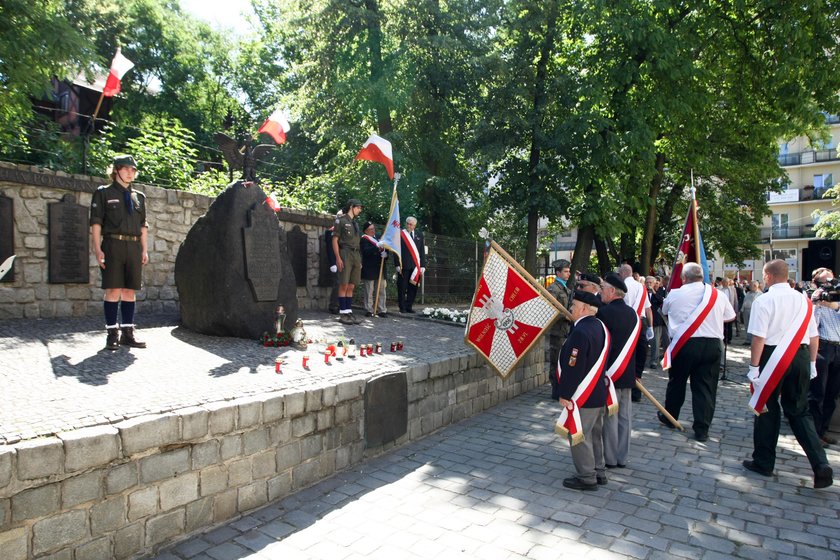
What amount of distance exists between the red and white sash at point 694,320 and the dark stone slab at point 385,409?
11.2ft

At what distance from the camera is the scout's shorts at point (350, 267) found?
10117 mm

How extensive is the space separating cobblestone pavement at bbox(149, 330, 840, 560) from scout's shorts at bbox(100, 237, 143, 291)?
3163mm

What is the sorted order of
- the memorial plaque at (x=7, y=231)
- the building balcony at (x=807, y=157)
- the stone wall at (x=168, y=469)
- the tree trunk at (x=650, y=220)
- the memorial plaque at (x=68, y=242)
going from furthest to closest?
the building balcony at (x=807, y=157)
the tree trunk at (x=650, y=220)
the memorial plaque at (x=68, y=242)
the memorial plaque at (x=7, y=231)
the stone wall at (x=168, y=469)

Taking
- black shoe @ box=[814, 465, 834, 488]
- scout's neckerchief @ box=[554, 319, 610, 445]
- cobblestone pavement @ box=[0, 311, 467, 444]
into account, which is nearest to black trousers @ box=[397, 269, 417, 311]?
cobblestone pavement @ box=[0, 311, 467, 444]

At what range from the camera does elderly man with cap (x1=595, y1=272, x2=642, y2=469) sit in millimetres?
5539

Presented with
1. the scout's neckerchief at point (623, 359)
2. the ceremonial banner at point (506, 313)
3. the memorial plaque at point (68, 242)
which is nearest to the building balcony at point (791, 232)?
the ceremonial banner at point (506, 313)

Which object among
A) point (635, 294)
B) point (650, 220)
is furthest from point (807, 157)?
point (635, 294)

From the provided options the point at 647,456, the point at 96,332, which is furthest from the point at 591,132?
the point at 96,332

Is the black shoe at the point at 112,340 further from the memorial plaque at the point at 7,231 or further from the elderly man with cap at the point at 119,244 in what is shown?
the memorial plaque at the point at 7,231

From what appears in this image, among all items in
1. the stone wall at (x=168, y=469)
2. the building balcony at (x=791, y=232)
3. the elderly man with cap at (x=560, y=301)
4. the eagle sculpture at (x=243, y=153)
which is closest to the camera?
the stone wall at (x=168, y=469)

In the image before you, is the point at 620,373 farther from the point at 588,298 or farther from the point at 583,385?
the point at 588,298

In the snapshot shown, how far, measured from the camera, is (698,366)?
6625 mm

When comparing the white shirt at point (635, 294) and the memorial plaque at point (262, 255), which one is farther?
the white shirt at point (635, 294)

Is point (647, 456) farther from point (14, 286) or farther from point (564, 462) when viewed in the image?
point (14, 286)
